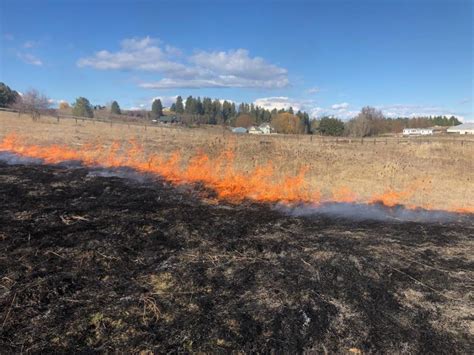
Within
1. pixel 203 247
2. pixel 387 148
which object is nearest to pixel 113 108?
pixel 387 148

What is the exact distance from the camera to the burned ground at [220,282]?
16.6 feet

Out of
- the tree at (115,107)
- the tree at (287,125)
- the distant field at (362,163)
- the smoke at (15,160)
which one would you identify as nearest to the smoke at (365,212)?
the distant field at (362,163)

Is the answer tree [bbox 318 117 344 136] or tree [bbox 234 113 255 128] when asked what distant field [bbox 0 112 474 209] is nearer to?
tree [bbox 318 117 344 136]

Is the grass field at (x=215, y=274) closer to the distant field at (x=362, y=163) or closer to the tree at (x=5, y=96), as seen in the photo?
the distant field at (x=362, y=163)

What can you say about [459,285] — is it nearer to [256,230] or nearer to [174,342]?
[256,230]

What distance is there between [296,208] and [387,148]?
15972 mm

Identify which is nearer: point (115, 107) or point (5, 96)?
point (5, 96)

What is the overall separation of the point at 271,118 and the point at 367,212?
136110 millimetres

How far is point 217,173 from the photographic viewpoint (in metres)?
18.4

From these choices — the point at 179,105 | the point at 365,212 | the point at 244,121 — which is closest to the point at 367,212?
the point at 365,212

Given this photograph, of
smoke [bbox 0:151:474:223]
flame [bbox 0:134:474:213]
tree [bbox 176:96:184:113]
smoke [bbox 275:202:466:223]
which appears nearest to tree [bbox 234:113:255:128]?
tree [bbox 176:96:184:113]

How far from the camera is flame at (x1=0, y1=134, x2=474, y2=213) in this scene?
51.1 feet

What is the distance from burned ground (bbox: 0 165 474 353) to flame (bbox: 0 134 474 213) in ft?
12.7

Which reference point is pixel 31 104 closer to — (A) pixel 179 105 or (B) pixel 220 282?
(B) pixel 220 282
